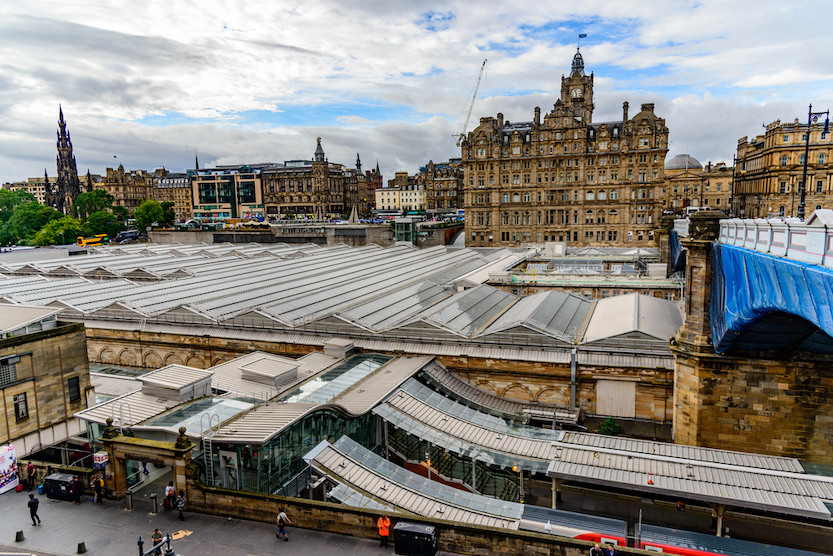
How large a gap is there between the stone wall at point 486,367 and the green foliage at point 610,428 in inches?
97.3

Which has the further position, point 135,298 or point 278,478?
point 135,298

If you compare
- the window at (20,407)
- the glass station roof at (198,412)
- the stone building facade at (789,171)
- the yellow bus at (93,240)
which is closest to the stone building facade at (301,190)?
the yellow bus at (93,240)

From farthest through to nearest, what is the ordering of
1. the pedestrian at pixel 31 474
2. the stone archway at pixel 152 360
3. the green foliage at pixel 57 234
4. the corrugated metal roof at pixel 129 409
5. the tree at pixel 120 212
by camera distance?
the tree at pixel 120 212, the green foliage at pixel 57 234, the stone archway at pixel 152 360, the corrugated metal roof at pixel 129 409, the pedestrian at pixel 31 474

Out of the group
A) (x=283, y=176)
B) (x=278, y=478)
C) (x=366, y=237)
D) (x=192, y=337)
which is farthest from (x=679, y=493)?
(x=283, y=176)

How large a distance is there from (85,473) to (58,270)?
5436 centimetres

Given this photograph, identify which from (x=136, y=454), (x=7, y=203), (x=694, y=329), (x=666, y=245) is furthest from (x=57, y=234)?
(x=694, y=329)

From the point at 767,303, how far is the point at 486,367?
58.7 ft

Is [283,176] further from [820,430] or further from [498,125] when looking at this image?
[820,430]

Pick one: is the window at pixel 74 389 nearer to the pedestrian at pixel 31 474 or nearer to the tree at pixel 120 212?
the pedestrian at pixel 31 474

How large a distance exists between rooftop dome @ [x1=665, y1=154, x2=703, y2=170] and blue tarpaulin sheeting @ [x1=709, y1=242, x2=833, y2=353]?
551ft

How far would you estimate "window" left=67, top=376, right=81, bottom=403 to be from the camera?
2641 cm

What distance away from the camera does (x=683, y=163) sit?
17512 cm

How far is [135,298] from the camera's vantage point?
44.0m

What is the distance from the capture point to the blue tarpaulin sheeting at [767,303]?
501 inches
